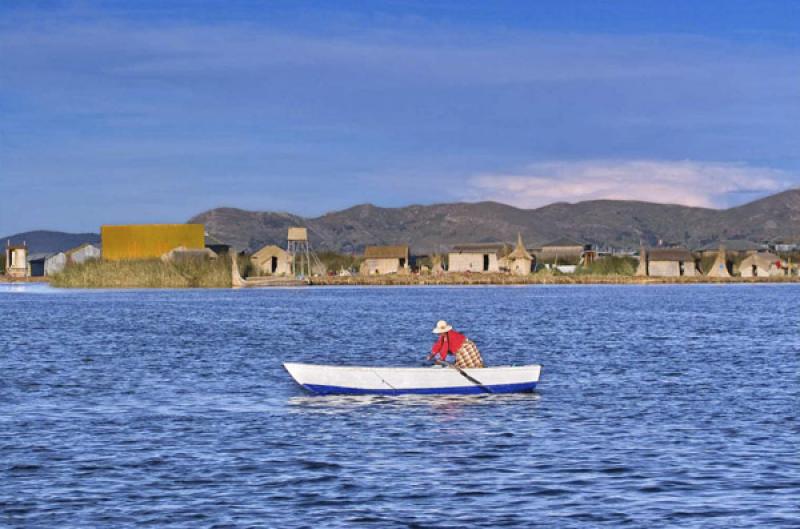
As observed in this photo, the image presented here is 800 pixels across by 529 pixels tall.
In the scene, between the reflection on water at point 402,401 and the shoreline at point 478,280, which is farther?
the shoreline at point 478,280

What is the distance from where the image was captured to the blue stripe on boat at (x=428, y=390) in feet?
106

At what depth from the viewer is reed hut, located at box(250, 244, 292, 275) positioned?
188 metres

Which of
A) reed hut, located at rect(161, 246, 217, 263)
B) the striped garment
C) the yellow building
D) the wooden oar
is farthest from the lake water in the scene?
the yellow building

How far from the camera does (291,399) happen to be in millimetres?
33531

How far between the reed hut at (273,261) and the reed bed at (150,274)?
17864mm

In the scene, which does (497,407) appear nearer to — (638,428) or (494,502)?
(638,428)

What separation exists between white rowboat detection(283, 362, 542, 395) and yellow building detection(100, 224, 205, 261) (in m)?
139

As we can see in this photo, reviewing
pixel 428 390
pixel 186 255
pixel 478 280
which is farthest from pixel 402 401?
pixel 478 280

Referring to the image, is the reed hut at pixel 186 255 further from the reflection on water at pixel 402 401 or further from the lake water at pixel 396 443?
→ the reflection on water at pixel 402 401

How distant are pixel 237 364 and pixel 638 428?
2257cm

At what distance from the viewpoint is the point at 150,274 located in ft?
531

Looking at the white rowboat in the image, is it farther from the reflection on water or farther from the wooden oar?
the reflection on water

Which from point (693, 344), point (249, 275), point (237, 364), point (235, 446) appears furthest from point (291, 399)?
point (249, 275)

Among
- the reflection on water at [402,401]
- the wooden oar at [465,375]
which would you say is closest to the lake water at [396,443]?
the reflection on water at [402,401]
